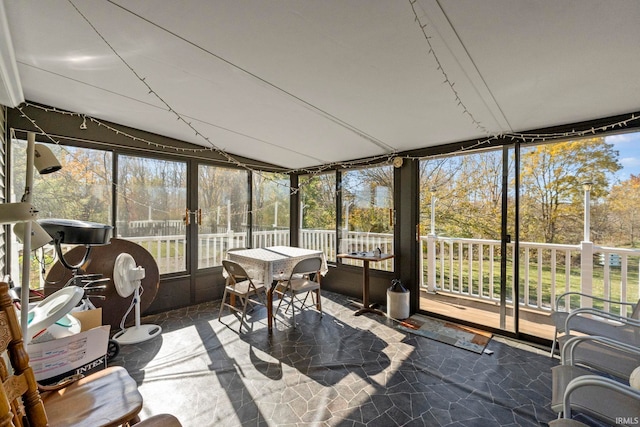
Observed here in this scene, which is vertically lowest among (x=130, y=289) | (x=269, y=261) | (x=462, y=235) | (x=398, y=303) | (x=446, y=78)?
(x=398, y=303)

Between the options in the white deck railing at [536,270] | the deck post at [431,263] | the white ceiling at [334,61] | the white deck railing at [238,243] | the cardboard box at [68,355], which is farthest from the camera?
the deck post at [431,263]

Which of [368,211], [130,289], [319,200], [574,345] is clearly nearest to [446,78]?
[574,345]

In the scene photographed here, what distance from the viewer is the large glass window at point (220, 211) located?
4172 mm

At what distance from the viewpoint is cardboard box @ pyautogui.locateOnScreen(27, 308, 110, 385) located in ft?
5.34

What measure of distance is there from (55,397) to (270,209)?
12.7ft

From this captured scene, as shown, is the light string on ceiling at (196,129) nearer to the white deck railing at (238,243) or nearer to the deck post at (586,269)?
the white deck railing at (238,243)

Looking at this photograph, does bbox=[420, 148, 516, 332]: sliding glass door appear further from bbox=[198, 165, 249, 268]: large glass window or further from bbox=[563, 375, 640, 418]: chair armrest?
bbox=[198, 165, 249, 268]: large glass window

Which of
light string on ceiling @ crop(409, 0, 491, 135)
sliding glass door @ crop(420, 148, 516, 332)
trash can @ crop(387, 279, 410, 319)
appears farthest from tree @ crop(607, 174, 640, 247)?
trash can @ crop(387, 279, 410, 319)

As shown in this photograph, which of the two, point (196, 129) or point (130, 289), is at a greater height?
point (196, 129)

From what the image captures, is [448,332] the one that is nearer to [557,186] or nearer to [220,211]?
[557,186]

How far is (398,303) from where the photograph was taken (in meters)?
3.53

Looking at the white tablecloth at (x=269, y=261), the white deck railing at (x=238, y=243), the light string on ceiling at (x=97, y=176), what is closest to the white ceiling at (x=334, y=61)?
the light string on ceiling at (x=97, y=176)

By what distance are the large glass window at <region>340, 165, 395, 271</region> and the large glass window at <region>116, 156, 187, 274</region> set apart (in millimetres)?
2476

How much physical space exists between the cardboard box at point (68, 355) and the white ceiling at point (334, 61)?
1.88 m
